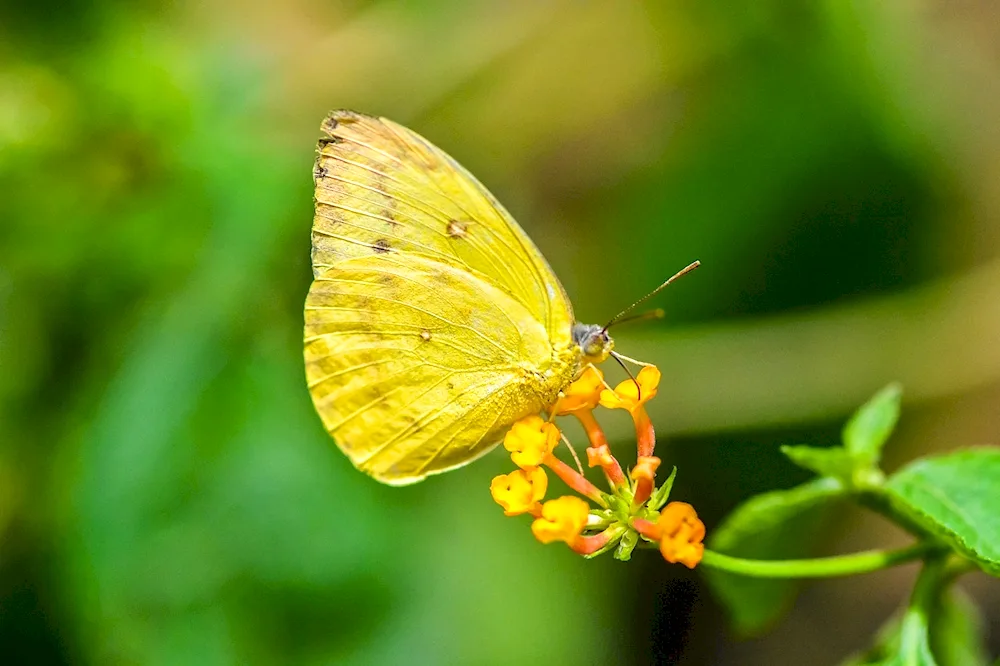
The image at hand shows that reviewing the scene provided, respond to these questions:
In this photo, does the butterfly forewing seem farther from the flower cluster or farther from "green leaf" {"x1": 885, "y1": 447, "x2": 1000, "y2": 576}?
"green leaf" {"x1": 885, "y1": 447, "x2": 1000, "y2": 576}

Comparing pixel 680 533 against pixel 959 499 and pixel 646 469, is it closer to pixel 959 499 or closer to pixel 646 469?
pixel 646 469

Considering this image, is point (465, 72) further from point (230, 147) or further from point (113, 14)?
point (113, 14)

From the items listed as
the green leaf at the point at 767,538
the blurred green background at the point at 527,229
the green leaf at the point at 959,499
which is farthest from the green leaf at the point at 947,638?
the blurred green background at the point at 527,229

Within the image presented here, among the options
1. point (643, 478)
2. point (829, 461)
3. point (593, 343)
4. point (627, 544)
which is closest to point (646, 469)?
point (643, 478)

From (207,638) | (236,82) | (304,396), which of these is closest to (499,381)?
(304,396)

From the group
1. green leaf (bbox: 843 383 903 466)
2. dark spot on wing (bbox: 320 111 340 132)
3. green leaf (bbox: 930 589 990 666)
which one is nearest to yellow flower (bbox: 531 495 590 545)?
green leaf (bbox: 843 383 903 466)

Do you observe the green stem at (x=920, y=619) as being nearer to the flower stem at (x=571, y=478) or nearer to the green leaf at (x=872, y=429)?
the green leaf at (x=872, y=429)
